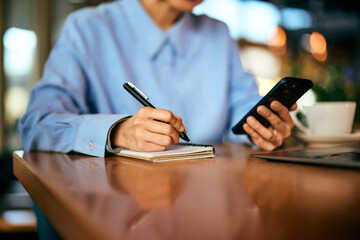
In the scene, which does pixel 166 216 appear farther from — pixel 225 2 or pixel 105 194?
pixel 225 2

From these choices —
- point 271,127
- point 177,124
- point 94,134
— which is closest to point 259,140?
point 271,127

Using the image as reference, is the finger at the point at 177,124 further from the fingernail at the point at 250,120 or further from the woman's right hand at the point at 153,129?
the fingernail at the point at 250,120

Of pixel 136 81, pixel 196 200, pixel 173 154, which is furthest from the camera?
pixel 136 81

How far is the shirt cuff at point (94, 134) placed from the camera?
1.97 ft

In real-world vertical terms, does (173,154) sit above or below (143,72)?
below

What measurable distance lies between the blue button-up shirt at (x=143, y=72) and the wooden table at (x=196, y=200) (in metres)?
0.40

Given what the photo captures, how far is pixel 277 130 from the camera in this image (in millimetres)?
746

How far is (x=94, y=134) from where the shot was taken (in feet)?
2.02

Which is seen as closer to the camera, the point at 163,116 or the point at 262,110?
the point at 163,116

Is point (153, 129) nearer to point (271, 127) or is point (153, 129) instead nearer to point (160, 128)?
point (160, 128)

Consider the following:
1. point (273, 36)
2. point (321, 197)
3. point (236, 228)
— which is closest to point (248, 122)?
point (321, 197)

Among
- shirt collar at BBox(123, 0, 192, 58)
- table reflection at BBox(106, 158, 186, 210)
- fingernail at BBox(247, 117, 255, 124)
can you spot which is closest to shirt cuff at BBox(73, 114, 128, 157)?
table reflection at BBox(106, 158, 186, 210)

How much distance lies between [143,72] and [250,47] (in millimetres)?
4137

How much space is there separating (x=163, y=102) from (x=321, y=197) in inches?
29.8
